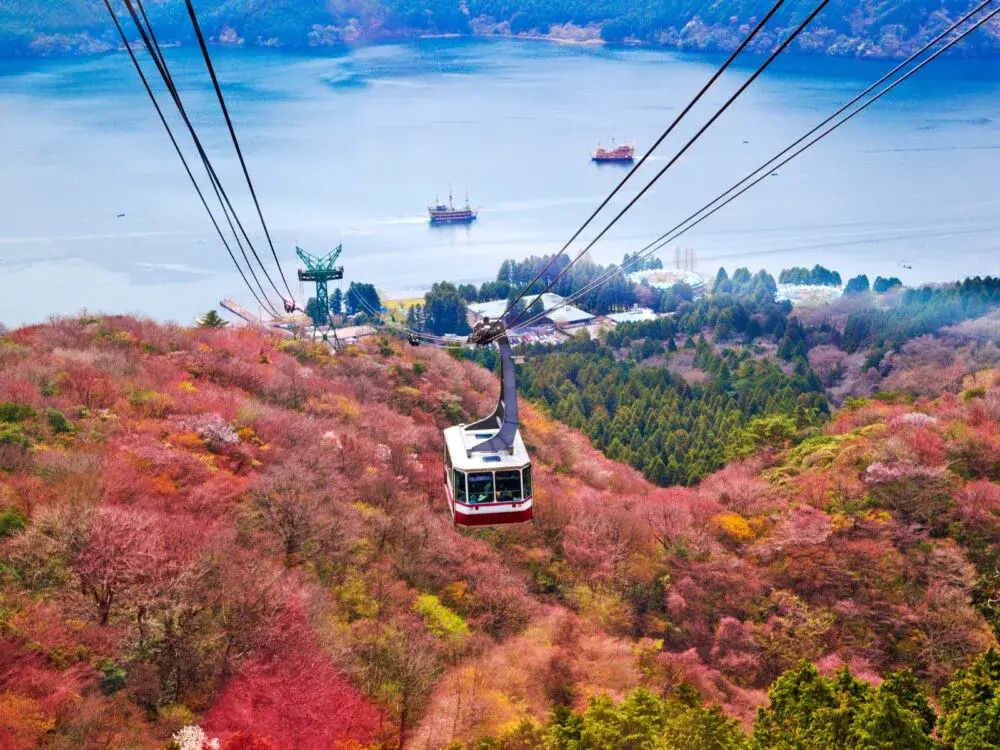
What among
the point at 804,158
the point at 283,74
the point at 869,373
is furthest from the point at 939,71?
the point at 869,373

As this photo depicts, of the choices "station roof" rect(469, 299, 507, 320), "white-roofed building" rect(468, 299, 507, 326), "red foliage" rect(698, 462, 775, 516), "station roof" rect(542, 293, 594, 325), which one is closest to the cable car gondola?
"red foliage" rect(698, 462, 775, 516)

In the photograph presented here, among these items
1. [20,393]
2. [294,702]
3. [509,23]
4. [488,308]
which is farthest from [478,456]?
[509,23]

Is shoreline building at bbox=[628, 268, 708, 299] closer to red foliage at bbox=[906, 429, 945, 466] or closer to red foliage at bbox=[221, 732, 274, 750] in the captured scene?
red foliage at bbox=[906, 429, 945, 466]

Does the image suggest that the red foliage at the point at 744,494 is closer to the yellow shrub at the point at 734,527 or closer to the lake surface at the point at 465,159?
the yellow shrub at the point at 734,527

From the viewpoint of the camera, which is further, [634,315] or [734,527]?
[634,315]

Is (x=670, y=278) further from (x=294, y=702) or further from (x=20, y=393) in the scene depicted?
(x=294, y=702)

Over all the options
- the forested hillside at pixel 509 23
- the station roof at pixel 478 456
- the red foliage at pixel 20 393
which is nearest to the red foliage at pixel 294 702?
the station roof at pixel 478 456
